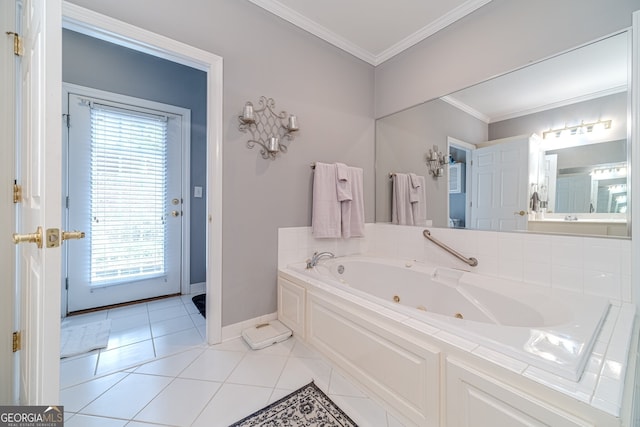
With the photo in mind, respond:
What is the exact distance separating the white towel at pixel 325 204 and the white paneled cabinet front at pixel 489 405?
146 centimetres

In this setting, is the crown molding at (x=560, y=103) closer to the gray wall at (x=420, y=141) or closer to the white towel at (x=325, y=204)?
the gray wall at (x=420, y=141)

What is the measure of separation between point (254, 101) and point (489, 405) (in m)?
2.18

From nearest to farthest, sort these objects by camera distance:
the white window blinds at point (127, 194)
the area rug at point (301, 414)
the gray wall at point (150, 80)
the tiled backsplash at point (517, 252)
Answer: the area rug at point (301, 414)
the tiled backsplash at point (517, 252)
the gray wall at point (150, 80)
the white window blinds at point (127, 194)

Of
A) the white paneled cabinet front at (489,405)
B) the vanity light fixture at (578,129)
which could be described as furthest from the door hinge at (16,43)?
the vanity light fixture at (578,129)

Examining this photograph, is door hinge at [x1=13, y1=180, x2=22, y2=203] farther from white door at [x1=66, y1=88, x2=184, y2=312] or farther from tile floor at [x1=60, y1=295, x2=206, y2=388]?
white door at [x1=66, y1=88, x2=184, y2=312]

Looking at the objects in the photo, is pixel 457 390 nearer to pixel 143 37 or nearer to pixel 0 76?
pixel 0 76

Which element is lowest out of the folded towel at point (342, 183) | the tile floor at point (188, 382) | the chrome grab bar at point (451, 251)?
the tile floor at point (188, 382)

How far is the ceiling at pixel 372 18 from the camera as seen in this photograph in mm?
1999

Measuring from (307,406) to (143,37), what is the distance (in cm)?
226

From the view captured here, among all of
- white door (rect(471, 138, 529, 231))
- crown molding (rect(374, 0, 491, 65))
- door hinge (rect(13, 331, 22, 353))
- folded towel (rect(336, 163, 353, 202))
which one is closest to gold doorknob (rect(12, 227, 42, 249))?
door hinge (rect(13, 331, 22, 353))

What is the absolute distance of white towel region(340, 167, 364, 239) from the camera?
8.00 feet

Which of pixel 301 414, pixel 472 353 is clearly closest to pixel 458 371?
pixel 472 353

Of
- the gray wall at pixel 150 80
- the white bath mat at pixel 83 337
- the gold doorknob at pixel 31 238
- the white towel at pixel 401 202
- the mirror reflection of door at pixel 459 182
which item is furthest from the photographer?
the white towel at pixel 401 202

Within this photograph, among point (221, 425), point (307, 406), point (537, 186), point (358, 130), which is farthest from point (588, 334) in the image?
point (358, 130)
